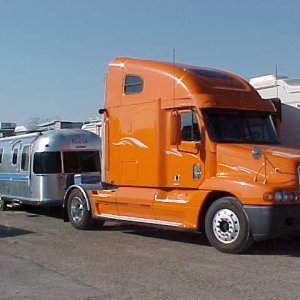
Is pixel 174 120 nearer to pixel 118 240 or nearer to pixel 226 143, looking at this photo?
pixel 226 143

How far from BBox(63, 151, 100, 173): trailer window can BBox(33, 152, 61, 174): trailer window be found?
0.22 m

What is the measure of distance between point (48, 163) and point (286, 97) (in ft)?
21.0

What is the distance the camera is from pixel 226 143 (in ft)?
35.0

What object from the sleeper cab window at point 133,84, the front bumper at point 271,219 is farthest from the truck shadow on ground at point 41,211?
the front bumper at point 271,219

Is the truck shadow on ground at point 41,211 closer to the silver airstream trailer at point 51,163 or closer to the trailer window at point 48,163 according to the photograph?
the silver airstream trailer at point 51,163

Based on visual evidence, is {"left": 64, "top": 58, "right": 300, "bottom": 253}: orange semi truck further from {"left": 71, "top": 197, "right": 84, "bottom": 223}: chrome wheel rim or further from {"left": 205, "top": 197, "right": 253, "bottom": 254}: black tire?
{"left": 71, "top": 197, "right": 84, "bottom": 223}: chrome wheel rim

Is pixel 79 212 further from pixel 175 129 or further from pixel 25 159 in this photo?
pixel 25 159

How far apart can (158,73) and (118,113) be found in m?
1.43

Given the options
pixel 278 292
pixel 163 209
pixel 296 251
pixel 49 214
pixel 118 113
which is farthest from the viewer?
pixel 49 214

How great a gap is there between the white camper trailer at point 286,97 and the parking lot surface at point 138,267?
2310mm

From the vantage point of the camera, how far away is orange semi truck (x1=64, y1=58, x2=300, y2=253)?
9812 mm

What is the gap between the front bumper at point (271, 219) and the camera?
31.5 ft

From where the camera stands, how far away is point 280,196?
9.62 m

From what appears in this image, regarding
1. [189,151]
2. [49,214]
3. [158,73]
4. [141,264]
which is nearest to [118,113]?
[158,73]
